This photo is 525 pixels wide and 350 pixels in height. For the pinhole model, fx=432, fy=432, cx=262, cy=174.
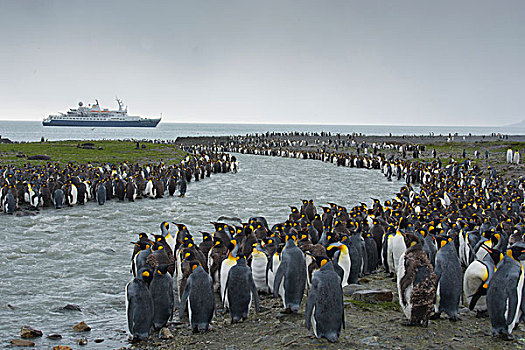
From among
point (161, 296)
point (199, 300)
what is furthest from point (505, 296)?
point (161, 296)

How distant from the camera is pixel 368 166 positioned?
3609 cm

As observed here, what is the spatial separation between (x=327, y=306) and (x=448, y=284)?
5.95ft

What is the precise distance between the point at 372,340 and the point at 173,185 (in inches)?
636

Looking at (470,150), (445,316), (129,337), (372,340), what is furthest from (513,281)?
(470,150)

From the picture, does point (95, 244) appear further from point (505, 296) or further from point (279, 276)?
point (505, 296)

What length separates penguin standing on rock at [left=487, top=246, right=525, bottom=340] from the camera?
5145mm

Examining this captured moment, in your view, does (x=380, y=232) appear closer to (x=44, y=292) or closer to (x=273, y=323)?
(x=273, y=323)

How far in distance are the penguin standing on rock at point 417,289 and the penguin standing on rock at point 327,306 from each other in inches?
37.9

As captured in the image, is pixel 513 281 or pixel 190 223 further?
pixel 190 223

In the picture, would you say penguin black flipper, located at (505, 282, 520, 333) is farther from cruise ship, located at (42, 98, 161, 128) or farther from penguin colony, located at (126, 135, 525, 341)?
cruise ship, located at (42, 98, 161, 128)

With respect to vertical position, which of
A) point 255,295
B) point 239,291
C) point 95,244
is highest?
point 239,291

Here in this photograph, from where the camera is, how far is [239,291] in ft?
20.0

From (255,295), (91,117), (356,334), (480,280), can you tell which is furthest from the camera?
(91,117)

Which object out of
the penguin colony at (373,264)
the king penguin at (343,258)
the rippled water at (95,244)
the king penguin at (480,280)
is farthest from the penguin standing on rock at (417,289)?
the rippled water at (95,244)
